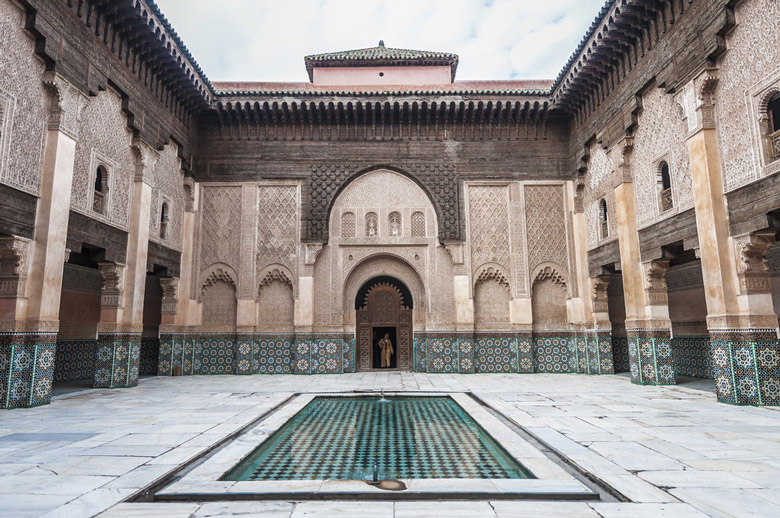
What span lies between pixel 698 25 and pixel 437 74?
708cm

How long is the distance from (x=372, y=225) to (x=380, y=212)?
299 mm

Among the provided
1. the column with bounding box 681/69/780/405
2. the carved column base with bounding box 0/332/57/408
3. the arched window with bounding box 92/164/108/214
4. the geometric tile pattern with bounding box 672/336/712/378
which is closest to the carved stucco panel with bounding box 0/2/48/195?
the arched window with bounding box 92/164/108/214

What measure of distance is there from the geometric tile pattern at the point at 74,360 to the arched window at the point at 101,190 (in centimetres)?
288

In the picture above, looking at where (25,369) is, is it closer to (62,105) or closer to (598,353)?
(62,105)

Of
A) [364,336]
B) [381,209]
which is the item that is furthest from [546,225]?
[364,336]

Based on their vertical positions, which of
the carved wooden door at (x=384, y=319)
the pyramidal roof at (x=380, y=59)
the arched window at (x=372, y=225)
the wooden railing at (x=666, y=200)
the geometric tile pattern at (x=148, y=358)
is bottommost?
the geometric tile pattern at (x=148, y=358)

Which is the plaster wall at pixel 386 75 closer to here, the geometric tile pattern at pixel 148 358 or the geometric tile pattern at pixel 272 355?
the geometric tile pattern at pixel 272 355

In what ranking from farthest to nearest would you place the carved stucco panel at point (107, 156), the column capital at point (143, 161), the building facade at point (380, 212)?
the column capital at point (143, 161) → the carved stucco panel at point (107, 156) → the building facade at point (380, 212)

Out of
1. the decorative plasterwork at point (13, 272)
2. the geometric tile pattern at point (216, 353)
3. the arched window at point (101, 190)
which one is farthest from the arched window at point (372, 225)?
the decorative plasterwork at point (13, 272)

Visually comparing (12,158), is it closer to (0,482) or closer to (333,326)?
(0,482)

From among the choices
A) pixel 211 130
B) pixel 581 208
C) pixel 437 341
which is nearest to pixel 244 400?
pixel 437 341

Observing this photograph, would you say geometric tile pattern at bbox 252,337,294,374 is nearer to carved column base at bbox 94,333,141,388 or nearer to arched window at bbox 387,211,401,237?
carved column base at bbox 94,333,141,388

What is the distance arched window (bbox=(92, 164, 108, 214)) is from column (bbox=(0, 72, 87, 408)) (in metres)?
Answer: 0.77

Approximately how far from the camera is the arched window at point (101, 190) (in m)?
6.54
